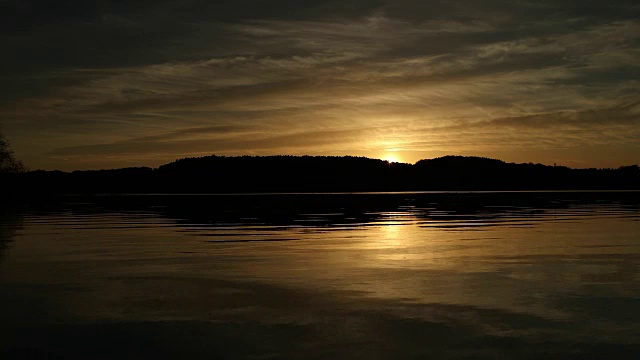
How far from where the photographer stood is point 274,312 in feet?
45.6

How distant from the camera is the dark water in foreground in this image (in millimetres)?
11219

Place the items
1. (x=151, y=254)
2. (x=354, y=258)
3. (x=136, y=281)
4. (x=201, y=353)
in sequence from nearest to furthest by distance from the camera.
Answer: (x=201, y=353), (x=136, y=281), (x=354, y=258), (x=151, y=254)

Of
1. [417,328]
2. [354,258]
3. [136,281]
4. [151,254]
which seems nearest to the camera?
[417,328]

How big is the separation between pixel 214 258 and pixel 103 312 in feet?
30.3

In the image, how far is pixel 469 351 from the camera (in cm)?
1085

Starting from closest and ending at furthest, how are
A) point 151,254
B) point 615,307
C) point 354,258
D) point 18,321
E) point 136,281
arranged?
point 18,321
point 615,307
point 136,281
point 354,258
point 151,254

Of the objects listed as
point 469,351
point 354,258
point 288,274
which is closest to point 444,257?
point 354,258

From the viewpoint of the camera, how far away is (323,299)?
50.0ft

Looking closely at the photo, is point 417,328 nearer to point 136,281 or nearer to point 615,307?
point 615,307

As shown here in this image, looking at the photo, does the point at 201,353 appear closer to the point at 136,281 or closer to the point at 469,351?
the point at 469,351

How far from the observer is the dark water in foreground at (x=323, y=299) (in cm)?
1122

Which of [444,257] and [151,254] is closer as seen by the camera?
[444,257]

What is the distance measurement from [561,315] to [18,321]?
10114 millimetres

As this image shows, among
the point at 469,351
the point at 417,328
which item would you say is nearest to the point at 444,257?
the point at 417,328
